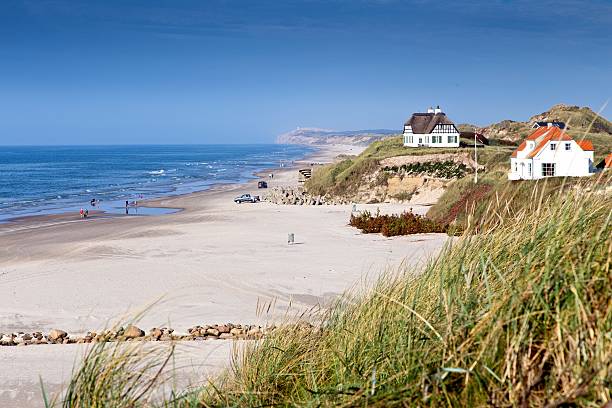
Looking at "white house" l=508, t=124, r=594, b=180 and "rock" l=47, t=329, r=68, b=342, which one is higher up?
"white house" l=508, t=124, r=594, b=180

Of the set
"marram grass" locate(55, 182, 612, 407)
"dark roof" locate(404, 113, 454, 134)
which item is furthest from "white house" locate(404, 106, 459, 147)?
"marram grass" locate(55, 182, 612, 407)

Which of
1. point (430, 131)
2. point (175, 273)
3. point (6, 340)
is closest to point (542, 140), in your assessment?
point (175, 273)

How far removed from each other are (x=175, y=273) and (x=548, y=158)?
70.3 ft

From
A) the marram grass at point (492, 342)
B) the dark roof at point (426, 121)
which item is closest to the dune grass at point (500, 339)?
the marram grass at point (492, 342)

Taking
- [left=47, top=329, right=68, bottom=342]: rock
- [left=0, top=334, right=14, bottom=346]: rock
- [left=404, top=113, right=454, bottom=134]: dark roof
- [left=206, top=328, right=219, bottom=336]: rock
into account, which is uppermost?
[left=404, top=113, right=454, bottom=134]: dark roof

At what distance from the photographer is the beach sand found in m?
10.6

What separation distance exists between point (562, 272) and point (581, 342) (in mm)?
517

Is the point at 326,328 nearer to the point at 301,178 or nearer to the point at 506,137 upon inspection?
the point at 301,178

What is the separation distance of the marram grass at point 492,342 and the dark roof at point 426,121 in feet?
196

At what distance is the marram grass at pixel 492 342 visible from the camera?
113 inches

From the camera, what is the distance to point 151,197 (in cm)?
5516

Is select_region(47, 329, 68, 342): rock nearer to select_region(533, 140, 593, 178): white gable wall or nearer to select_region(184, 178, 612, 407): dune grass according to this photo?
select_region(184, 178, 612, 407): dune grass

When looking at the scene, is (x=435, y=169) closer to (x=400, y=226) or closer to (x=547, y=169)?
(x=547, y=169)

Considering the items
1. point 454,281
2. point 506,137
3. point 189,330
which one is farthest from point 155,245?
point 506,137
